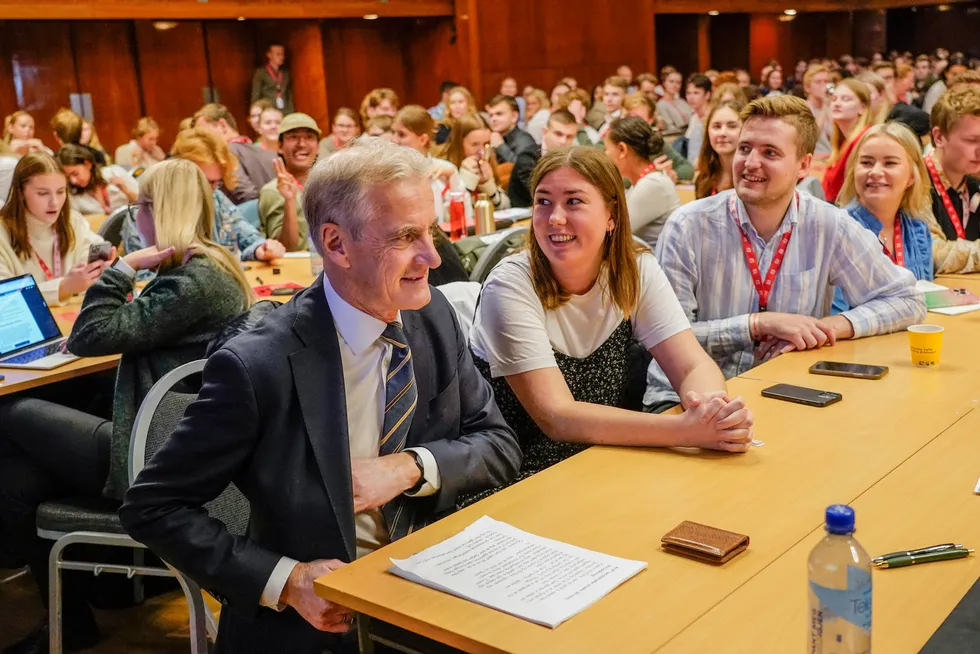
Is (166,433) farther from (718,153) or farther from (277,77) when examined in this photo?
(277,77)

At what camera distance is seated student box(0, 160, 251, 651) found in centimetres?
301

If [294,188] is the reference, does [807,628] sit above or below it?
below

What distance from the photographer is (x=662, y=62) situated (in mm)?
19625

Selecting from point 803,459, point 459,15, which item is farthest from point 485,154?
point 459,15

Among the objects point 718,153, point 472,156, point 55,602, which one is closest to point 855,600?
point 55,602

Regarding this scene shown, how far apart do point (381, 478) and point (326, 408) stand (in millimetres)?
184

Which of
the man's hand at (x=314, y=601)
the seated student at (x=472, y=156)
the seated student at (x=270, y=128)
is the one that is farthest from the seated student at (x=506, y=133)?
the man's hand at (x=314, y=601)

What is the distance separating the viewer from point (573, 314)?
2684 millimetres

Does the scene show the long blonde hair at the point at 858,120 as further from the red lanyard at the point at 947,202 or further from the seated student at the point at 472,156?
the seated student at the point at 472,156

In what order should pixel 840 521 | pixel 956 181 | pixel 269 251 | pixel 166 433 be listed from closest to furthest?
pixel 840 521
pixel 166 433
pixel 956 181
pixel 269 251

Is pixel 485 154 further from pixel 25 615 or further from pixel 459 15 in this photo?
pixel 459 15

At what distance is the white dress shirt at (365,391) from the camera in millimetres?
1968

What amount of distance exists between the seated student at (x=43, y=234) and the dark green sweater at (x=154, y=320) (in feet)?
3.39

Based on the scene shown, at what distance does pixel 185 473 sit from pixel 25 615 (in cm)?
202
